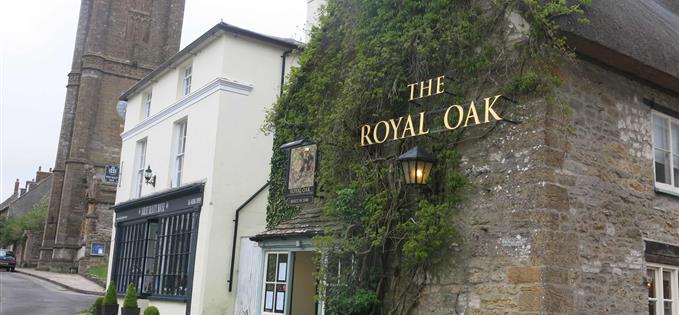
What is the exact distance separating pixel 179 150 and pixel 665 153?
35.3 ft

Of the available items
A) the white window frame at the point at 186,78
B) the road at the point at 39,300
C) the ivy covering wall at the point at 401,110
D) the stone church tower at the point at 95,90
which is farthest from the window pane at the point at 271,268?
the stone church tower at the point at 95,90

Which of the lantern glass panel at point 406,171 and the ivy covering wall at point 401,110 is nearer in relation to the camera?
the ivy covering wall at point 401,110

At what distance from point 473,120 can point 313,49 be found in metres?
4.22

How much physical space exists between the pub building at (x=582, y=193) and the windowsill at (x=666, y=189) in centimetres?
3

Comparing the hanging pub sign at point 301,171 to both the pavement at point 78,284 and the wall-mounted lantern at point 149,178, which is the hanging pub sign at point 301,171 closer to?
the wall-mounted lantern at point 149,178

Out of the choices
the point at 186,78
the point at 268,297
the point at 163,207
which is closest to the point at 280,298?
the point at 268,297

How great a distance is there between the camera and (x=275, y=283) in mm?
11906

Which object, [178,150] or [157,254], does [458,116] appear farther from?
[157,254]

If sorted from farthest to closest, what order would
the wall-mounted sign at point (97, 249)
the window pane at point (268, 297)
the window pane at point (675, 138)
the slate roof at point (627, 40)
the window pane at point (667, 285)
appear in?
the wall-mounted sign at point (97, 249)
the window pane at point (268, 297)
the window pane at point (675, 138)
the window pane at point (667, 285)
the slate roof at point (627, 40)

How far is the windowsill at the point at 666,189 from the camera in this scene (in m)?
9.35

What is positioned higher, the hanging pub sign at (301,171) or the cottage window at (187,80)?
the cottage window at (187,80)

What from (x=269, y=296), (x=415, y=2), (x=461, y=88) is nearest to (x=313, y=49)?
(x=415, y=2)

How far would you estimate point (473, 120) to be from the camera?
28.4 feet

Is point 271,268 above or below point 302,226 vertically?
below
